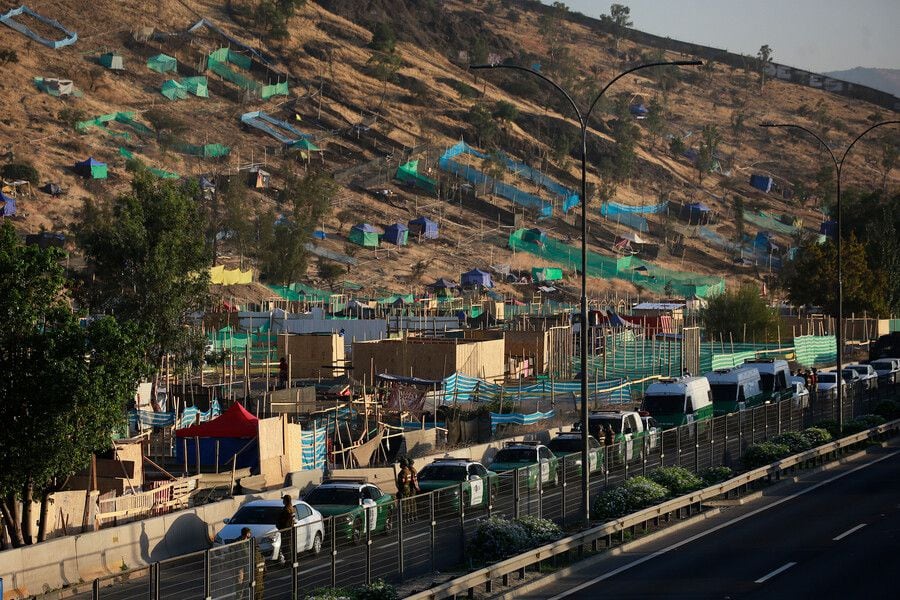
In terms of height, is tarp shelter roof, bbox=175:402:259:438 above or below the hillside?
below

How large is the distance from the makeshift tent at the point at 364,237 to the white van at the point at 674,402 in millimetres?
74940

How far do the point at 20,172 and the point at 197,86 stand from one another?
40234 millimetres

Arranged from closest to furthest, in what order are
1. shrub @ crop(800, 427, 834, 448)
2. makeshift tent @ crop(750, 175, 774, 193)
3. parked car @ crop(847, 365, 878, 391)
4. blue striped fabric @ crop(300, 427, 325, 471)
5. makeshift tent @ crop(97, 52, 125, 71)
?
blue striped fabric @ crop(300, 427, 325, 471), shrub @ crop(800, 427, 834, 448), parked car @ crop(847, 365, 878, 391), makeshift tent @ crop(97, 52, 125, 71), makeshift tent @ crop(750, 175, 774, 193)

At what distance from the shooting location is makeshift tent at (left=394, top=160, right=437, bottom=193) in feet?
452

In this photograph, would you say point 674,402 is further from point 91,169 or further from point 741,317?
point 91,169

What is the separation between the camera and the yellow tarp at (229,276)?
85750 mm

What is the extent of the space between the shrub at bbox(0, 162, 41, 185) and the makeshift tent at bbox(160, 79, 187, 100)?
109 ft

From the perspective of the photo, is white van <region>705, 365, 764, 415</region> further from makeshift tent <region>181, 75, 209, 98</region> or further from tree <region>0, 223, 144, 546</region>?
makeshift tent <region>181, 75, 209, 98</region>

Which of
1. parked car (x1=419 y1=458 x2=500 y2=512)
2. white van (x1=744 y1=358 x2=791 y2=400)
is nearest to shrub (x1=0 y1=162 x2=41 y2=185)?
white van (x1=744 y1=358 x2=791 y2=400)

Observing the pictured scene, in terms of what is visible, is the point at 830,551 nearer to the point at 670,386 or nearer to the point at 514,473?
the point at 514,473

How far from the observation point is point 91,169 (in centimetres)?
11350

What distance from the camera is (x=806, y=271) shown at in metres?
90.9

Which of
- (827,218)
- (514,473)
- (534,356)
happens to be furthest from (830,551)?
(827,218)

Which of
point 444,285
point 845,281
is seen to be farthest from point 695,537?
point 444,285
